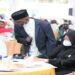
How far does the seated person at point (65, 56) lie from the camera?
3.55 meters

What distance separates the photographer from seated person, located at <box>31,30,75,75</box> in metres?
3.55

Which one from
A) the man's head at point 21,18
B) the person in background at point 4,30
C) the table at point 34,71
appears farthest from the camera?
the person in background at point 4,30

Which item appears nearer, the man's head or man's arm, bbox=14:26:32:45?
the man's head

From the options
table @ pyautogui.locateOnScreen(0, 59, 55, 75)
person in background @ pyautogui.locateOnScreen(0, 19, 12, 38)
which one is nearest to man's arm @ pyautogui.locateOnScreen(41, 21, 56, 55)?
table @ pyautogui.locateOnScreen(0, 59, 55, 75)

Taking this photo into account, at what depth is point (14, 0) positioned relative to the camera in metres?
7.73

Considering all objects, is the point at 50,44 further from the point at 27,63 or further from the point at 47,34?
the point at 27,63

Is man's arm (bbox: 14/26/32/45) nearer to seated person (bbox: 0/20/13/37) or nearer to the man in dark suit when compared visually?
the man in dark suit

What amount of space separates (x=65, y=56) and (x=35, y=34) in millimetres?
623

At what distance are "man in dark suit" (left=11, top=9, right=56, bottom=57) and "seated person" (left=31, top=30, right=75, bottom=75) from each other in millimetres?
168

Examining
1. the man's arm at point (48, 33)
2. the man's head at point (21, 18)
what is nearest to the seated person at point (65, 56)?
the man's arm at point (48, 33)

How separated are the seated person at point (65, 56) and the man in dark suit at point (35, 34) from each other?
168mm

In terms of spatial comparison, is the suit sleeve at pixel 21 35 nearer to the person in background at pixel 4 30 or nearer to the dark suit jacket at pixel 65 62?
the dark suit jacket at pixel 65 62

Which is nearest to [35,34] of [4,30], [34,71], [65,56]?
[65,56]

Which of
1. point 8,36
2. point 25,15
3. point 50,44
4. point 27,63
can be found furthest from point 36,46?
point 8,36
